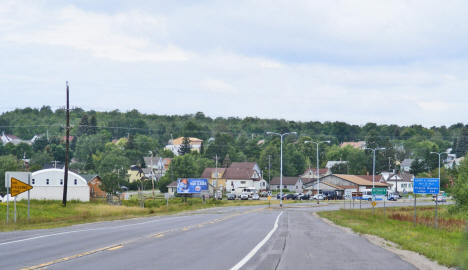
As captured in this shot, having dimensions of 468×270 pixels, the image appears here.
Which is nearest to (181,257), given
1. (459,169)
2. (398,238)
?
(398,238)

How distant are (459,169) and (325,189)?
55652 millimetres

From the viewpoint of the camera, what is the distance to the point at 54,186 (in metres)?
86.9

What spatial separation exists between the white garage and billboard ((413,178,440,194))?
57.9 metres

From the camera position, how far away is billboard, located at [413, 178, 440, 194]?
38.1 metres

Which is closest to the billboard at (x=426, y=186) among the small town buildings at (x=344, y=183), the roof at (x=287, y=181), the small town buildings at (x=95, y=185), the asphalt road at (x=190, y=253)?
the asphalt road at (x=190, y=253)

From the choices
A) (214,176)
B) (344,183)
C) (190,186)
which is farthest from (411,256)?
(214,176)

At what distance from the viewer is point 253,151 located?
190 meters

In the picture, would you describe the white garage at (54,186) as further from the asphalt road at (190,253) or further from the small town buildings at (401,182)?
the small town buildings at (401,182)

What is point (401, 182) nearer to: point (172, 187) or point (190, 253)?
point (172, 187)

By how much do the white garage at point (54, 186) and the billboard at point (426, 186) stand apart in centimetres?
5793

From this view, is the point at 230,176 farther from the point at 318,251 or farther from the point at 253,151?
the point at 318,251

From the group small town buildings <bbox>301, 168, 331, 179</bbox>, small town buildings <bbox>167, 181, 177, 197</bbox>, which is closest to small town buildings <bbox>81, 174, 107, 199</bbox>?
small town buildings <bbox>167, 181, 177, 197</bbox>

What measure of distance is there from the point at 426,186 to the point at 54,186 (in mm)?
61680

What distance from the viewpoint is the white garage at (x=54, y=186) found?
282ft
